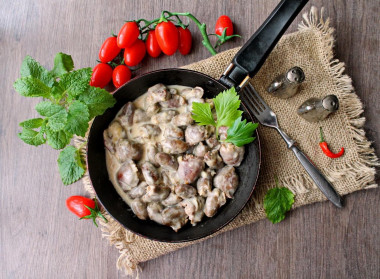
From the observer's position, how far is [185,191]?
1.76 meters

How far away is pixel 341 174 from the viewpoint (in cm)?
189

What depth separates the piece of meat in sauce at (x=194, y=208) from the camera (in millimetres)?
1765

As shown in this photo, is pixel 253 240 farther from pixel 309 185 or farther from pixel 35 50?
pixel 35 50

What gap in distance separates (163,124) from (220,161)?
40 cm

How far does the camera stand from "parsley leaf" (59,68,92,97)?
160cm

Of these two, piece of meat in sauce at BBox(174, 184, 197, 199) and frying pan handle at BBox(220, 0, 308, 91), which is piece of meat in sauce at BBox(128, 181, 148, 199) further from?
frying pan handle at BBox(220, 0, 308, 91)

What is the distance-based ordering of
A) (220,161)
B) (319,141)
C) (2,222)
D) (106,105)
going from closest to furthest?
1. (106,105)
2. (220,161)
3. (319,141)
4. (2,222)

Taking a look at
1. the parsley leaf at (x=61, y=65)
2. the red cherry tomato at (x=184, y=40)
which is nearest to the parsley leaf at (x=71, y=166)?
the parsley leaf at (x=61, y=65)

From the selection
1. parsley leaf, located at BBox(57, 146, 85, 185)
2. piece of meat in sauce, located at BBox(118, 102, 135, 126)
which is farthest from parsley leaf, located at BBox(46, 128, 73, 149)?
piece of meat in sauce, located at BBox(118, 102, 135, 126)

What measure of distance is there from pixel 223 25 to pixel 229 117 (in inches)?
26.4

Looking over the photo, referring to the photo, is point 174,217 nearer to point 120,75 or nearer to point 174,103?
point 174,103

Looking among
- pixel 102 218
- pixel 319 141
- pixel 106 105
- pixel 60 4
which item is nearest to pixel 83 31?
pixel 60 4

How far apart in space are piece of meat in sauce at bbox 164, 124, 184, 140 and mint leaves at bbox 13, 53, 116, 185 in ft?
1.14

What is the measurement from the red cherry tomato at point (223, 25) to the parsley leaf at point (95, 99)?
83 centimetres
